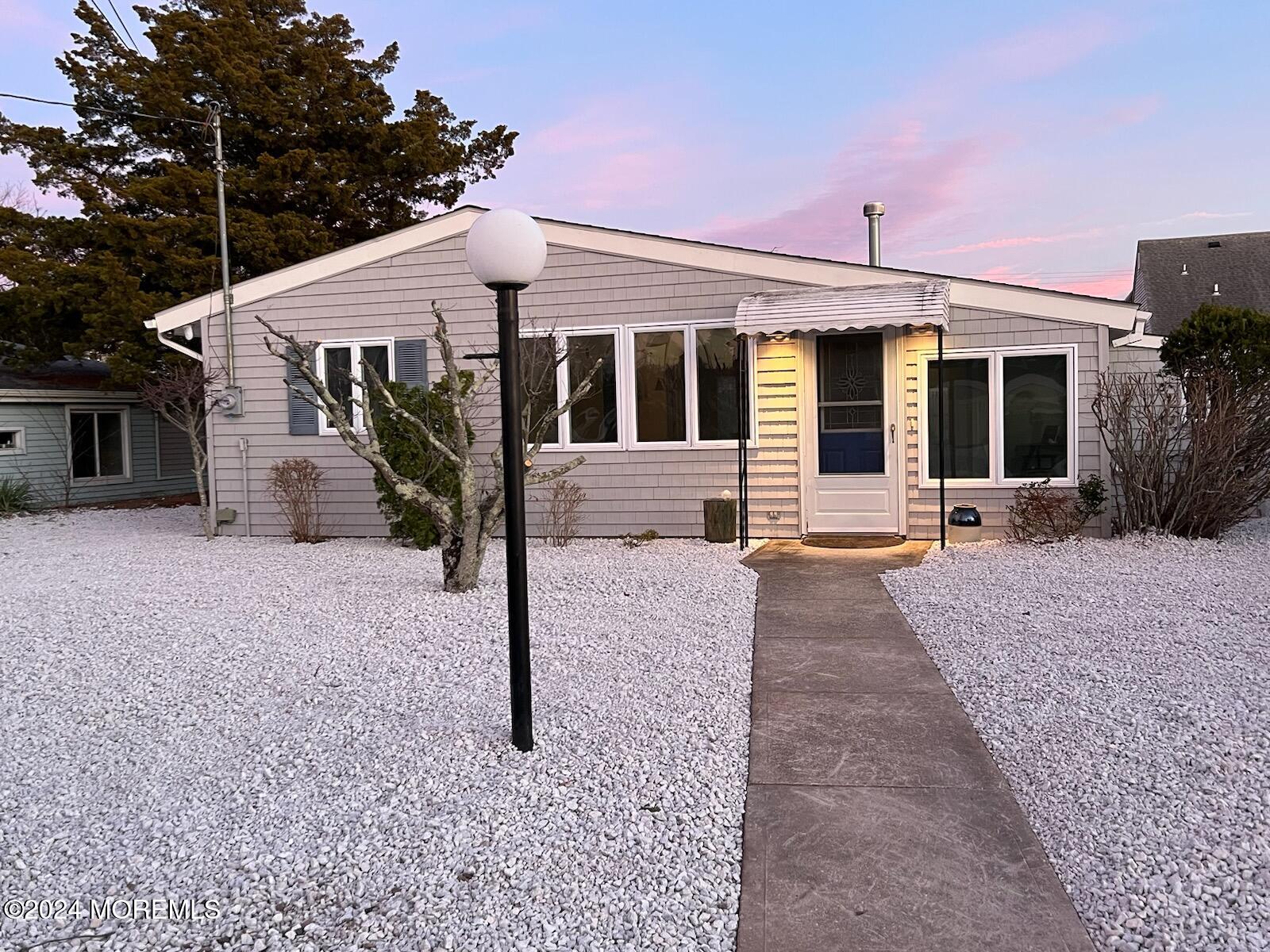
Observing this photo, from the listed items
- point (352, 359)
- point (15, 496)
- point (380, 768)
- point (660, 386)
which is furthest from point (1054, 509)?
point (15, 496)

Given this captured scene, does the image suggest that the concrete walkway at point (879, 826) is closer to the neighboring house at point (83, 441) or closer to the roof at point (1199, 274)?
the neighboring house at point (83, 441)

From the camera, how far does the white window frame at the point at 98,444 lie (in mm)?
15266

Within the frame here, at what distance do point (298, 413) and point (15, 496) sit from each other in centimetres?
735

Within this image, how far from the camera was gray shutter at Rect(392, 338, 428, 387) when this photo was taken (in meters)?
9.60

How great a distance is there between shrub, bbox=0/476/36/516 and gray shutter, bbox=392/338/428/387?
331 inches

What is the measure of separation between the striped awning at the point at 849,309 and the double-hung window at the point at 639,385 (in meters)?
0.59

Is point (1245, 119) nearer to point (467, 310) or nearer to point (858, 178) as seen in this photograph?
point (858, 178)

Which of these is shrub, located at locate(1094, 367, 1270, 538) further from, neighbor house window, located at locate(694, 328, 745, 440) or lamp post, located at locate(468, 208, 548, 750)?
lamp post, located at locate(468, 208, 548, 750)

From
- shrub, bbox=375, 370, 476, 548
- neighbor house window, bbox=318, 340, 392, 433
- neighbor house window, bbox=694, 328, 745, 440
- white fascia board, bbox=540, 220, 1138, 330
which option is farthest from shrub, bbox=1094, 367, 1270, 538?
neighbor house window, bbox=318, 340, 392, 433

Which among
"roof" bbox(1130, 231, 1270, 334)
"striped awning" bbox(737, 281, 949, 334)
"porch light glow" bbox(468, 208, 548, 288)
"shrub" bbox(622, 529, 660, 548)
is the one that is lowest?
"shrub" bbox(622, 529, 660, 548)

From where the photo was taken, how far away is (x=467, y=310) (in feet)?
31.1

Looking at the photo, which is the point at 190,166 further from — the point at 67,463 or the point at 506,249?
the point at 506,249

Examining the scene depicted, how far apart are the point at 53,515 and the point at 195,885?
44.2 ft

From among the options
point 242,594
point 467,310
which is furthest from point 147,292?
point 242,594
